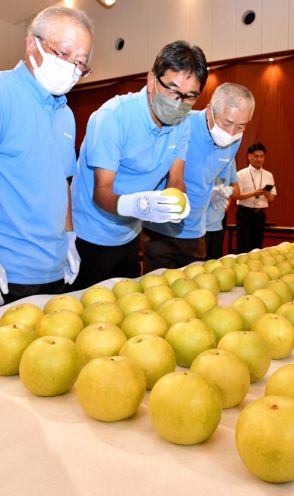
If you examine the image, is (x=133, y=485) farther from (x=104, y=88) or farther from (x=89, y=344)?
(x=104, y=88)

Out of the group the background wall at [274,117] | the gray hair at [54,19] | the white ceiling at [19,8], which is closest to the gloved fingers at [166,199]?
the gray hair at [54,19]

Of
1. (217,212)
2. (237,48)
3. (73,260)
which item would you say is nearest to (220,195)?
(217,212)

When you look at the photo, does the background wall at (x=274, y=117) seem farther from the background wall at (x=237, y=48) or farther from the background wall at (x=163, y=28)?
the background wall at (x=163, y=28)

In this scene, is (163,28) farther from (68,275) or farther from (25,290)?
(25,290)

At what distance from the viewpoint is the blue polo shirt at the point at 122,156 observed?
2.11 metres

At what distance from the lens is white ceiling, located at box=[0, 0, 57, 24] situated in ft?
28.0

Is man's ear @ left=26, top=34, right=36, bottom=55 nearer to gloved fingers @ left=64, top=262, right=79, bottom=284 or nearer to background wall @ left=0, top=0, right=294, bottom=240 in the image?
gloved fingers @ left=64, top=262, right=79, bottom=284

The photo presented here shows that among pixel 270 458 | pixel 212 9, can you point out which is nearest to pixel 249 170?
pixel 212 9

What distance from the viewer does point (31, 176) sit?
183 centimetres

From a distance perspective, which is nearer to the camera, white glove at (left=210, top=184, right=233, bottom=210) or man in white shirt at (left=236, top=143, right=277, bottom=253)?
white glove at (left=210, top=184, right=233, bottom=210)

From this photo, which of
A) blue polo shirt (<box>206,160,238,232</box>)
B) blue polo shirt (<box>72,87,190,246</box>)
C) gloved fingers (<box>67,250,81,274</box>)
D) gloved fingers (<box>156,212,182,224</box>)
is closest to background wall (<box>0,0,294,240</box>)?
blue polo shirt (<box>206,160,238,232</box>)

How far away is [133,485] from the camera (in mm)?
679

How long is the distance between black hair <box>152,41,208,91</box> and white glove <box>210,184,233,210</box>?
59.3 inches

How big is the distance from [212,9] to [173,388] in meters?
7.86
